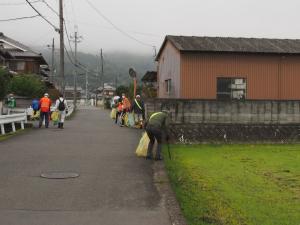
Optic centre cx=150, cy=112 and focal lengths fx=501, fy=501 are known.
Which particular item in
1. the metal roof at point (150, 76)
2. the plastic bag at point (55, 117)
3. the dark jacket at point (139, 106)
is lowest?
the plastic bag at point (55, 117)

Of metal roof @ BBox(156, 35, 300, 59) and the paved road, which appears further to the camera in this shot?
metal roof @ BBox(156, 35, 300, 59)

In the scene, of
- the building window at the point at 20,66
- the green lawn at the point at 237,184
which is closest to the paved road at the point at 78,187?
the green lawn at the point at 237,184

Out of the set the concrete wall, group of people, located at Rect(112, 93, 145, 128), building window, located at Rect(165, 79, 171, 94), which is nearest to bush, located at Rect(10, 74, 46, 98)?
building window, located at Rect(165, 79, 171, 94)

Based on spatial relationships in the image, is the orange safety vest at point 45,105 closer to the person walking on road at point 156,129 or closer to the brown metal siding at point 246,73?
the brown metal siding at point 246,73

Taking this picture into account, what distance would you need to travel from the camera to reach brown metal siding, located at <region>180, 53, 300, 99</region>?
25.3 m

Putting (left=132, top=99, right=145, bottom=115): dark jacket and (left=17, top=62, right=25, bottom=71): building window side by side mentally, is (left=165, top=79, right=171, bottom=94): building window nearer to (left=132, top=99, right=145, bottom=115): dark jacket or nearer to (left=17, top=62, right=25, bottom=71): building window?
(left=132, top=99, right=145, bottom=115): dark jacket

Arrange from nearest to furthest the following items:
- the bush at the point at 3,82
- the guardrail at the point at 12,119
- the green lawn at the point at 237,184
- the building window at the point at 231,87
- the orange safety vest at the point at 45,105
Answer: the green lawn at the point at 237,184, the guardrail at the point at 12,119, the bush at the point at 3,82, the orange safety vest at the point at 45,105, the building window at the point at 231,87

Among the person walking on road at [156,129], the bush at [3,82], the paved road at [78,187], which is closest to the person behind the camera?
the paved road at [78,187]

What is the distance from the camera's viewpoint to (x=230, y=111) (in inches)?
750

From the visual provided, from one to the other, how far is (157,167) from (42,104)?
37.5ft

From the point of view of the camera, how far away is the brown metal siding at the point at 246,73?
25.3 m

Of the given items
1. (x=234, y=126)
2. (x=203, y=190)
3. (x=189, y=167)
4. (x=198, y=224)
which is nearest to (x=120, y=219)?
(x=198, y=224)

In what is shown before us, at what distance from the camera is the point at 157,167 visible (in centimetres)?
1165

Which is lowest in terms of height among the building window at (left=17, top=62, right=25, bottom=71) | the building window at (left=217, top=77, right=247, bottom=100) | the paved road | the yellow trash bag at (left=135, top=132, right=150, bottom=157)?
the paved road
